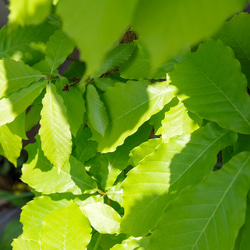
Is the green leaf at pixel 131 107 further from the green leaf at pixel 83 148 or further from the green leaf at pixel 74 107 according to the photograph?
the green leaf at pixel 83 148

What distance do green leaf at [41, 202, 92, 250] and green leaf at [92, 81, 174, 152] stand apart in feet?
0.63

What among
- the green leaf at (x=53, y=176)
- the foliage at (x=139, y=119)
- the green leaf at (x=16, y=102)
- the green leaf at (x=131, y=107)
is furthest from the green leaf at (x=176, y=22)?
the green leaf at (x=53, y=176)

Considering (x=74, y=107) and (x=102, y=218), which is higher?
(x=74, y=107)

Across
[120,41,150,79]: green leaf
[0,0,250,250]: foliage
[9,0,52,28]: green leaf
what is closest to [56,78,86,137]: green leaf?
Result: [0,0,250,250]: foliage

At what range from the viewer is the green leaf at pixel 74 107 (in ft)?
2.37

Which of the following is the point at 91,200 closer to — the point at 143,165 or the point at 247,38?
the point at 143,165

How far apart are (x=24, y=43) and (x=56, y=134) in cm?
29

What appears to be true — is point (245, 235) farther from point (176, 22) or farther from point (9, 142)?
point (9, 142)

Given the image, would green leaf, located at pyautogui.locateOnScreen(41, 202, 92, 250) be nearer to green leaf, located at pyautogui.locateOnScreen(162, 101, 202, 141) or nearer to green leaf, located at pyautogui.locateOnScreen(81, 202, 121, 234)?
green leaf, located at pyautogui.locateOnScreen(81, 202, 121, 234)

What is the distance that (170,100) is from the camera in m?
0.67

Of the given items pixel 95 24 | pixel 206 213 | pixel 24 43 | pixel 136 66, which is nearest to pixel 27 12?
pixel 95 24

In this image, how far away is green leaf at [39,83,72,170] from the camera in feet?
2.25

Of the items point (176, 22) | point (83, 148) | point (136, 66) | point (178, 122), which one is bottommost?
point (83, 148)

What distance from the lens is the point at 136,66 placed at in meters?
0.72
